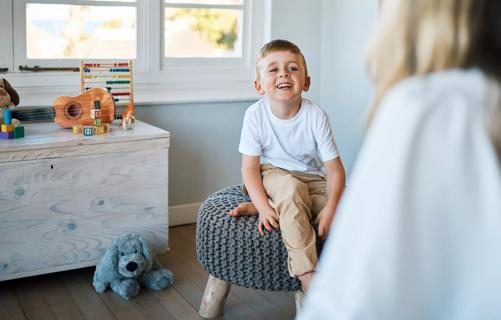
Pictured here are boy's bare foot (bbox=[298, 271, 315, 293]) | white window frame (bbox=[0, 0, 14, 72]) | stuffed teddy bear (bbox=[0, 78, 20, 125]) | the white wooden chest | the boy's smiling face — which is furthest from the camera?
white window frame (bbox=[0, 0, 14, 72])

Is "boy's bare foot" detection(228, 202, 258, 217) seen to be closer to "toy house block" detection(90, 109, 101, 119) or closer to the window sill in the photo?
"toy house block" detection(90, 109, 101, 119)

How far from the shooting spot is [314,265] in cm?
201

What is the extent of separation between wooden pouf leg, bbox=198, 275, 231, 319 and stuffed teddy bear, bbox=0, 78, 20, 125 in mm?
902

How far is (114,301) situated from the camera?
243 cm

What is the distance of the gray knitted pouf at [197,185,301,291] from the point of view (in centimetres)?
209

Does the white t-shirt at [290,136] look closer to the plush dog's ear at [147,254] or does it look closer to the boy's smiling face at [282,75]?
the boy's smiling face at [282,75]

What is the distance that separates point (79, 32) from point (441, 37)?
8.28ft

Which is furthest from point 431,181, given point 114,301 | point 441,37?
point 114,301

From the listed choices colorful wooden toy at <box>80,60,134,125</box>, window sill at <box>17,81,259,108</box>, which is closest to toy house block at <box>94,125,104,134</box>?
colorful wooden toy at <box>80,60,134,125</box>

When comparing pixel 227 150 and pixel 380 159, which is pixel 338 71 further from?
pixel 380 159

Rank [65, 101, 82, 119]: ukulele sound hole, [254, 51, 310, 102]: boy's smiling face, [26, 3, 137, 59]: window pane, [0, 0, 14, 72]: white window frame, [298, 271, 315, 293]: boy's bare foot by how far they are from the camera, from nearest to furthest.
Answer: [298, 271, 315, 293]: boy's bare foot → [254, 51, 310, 102]: boy's smiling face → [65, 101, 82, 119]: ukulele sound hole → [0, 0, 14, 72]: white window frame → [26, 3, 137, 59]: window pane

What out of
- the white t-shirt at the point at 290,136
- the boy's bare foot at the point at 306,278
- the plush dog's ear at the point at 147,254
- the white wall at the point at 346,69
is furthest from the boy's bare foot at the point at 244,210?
the white wall at the point at 346,69

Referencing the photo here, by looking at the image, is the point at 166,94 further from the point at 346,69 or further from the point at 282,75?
the point at 282,75

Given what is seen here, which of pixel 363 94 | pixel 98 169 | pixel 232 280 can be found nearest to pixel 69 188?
pixel 98 169
